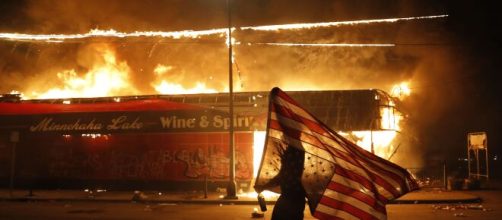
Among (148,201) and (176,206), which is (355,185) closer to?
(176,206)

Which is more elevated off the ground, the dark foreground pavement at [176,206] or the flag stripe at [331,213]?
the flag stripe at [331,213]

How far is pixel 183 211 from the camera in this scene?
630 inches

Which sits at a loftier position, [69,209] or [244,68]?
[244,68]

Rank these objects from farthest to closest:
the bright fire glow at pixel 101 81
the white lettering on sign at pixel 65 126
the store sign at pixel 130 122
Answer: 1. the bright fire glow at pixel 101 81
2. the white lettering on sign at pixel 65 126
3. the store sign at pixel 130 122

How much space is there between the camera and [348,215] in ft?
16.2

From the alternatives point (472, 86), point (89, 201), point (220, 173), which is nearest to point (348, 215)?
point (89, 201)

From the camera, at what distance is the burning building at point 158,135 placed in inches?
890

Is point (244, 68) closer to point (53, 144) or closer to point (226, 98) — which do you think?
point (226, 98)

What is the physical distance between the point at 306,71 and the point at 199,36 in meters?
6.17

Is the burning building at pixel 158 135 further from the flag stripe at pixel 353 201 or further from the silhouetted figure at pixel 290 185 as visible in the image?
the flag stripe at pixel 353 201

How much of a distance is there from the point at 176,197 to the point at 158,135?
372cm

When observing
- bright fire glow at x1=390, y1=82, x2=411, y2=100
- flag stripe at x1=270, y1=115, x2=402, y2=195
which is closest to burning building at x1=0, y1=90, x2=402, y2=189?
bright fire glow at x1=390, y1=82, x2=411, y2=100

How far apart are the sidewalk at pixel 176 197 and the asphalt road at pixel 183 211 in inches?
31.2

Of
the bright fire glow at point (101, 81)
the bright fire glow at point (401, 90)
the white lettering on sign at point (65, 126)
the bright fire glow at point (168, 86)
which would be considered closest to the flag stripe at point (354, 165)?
the white lettering on sign at point (65, 126)
